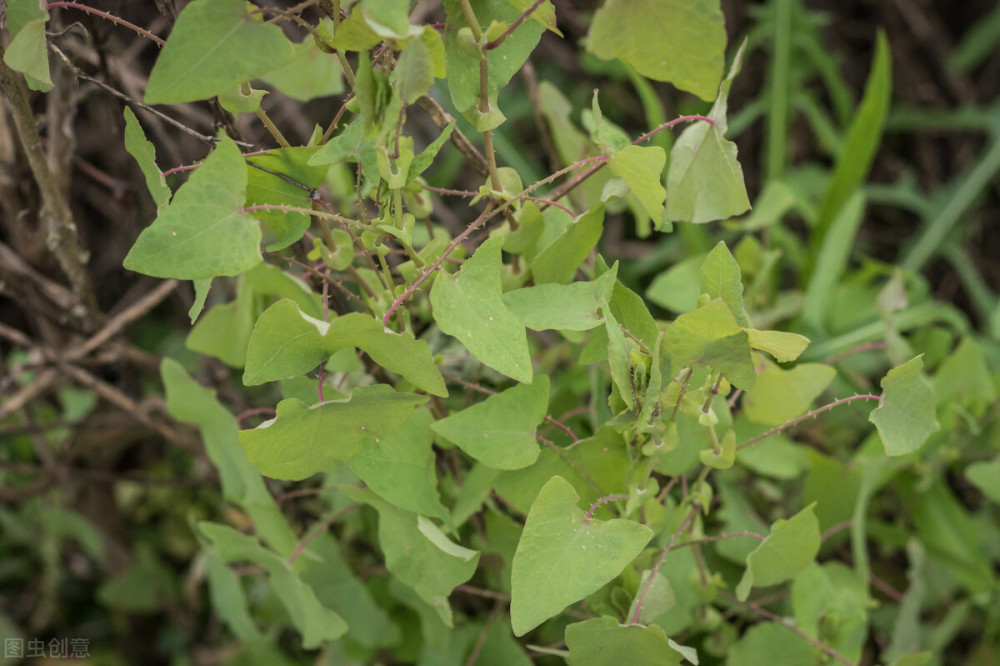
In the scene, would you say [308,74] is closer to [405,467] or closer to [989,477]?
[405,467]

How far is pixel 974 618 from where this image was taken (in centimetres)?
85

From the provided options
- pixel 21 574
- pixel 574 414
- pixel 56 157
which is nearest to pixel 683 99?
pixel 574 414

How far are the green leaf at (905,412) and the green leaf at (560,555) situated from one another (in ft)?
0.54

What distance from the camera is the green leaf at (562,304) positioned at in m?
0.42

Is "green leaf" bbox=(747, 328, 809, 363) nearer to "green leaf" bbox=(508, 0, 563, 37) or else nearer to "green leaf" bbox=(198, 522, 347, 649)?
"green leaf" bbox=(508, 0, 563, 37)

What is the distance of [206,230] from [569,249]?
22cm

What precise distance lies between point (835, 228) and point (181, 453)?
35.4 inches

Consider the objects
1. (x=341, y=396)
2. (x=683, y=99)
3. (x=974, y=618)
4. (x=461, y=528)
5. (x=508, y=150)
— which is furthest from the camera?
(x=683, y=99)

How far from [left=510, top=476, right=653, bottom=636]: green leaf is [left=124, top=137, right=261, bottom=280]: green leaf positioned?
0.20 m

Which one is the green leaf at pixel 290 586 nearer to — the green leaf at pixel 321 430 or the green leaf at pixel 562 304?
the green leaf at pixel 321 430

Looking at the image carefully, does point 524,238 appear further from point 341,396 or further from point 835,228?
point 835,228

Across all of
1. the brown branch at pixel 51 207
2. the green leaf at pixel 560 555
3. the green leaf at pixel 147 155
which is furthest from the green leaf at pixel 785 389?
the brown branch at pixel 51 207

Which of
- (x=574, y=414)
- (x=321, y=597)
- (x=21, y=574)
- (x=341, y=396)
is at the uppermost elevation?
(x=341, y=396)

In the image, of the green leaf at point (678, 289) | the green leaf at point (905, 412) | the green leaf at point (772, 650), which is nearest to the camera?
the green leaf at point (905, 412)
